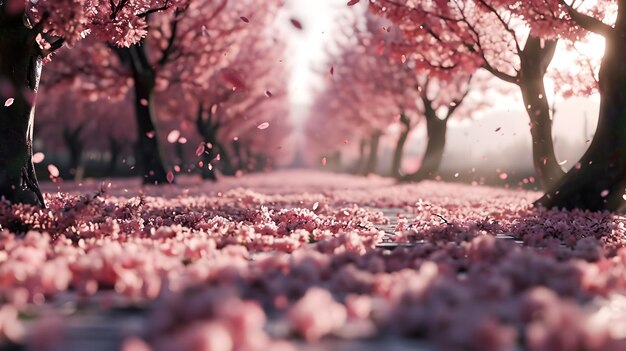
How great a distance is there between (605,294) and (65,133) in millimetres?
41544

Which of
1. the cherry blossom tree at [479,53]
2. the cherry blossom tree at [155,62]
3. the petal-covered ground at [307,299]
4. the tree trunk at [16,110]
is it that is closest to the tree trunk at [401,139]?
the cherry blossom tree at [155,62]

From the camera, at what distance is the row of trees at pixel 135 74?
6754 millimetres

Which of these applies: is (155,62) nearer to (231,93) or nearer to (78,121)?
(231,93)

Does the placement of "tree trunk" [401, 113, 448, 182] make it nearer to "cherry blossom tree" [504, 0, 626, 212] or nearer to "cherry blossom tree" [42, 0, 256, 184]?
"cherry blossom tree" [42, 0, 256, 184]

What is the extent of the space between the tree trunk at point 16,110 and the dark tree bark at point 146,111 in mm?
11776

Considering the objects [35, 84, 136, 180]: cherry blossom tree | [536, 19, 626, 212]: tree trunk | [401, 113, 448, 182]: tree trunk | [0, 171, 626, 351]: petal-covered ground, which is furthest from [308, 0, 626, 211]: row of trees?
[35, 84, 136, 180]: cherry blossom tree

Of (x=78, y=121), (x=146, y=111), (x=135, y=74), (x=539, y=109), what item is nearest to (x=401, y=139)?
(x=146, y=111)

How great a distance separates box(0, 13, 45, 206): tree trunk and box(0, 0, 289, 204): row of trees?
11 mm

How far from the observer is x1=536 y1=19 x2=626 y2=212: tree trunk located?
28.1ft

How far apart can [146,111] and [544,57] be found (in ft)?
40.8

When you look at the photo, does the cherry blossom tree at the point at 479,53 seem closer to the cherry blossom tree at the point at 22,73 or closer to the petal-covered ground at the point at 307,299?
the cherry blossom tree at the point at 22,73

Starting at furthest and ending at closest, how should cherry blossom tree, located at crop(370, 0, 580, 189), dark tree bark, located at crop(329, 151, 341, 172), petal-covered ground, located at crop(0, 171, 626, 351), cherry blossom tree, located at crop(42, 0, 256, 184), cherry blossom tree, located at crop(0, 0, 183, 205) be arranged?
1. dark tree bark, located at crop(329, 151, 341, 172)
2. cherry blossom tree, located at crop(42, 0, 256, 184)
3. cherry blossom tree, located at crop(370, 0, 580, 189)
4. cherry blossom tree, located at crop(0, 0, 183, 205)
5. petal-covered ground, located at crop(0, 171, 626, 351)

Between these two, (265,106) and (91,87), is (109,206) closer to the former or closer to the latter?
(91,87)

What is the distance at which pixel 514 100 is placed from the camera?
28.4 metres
